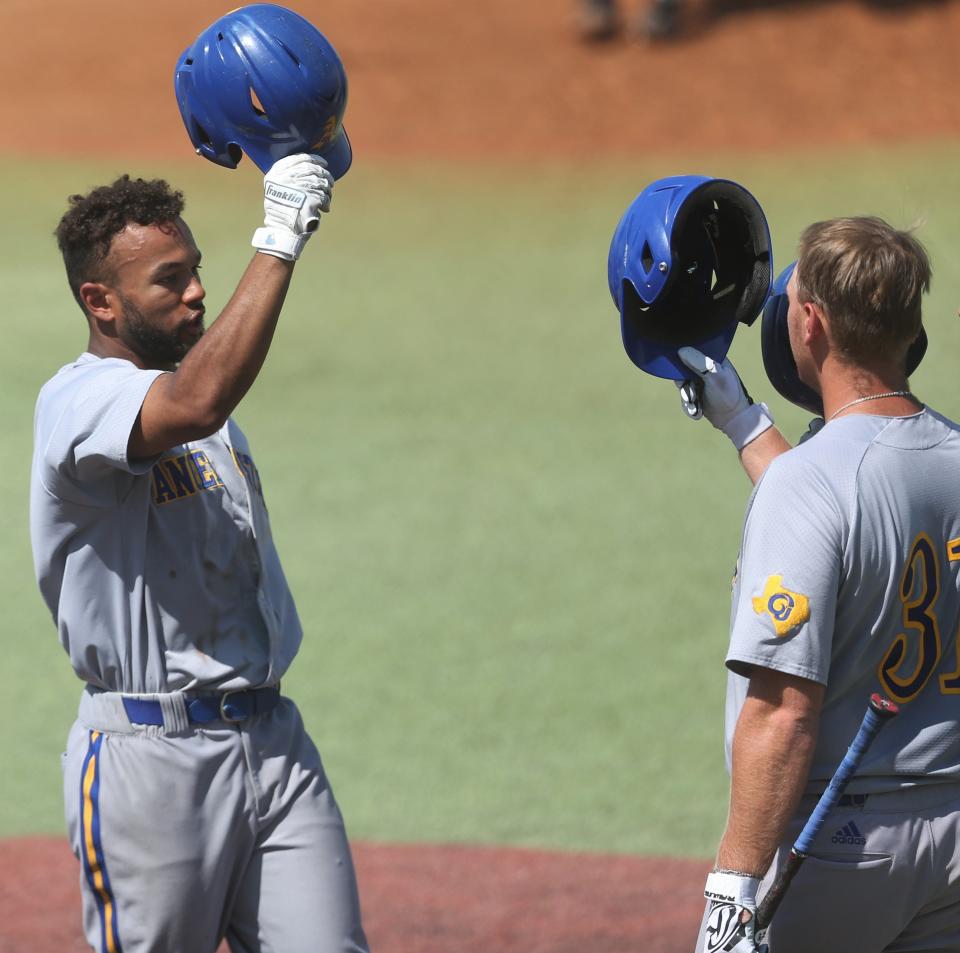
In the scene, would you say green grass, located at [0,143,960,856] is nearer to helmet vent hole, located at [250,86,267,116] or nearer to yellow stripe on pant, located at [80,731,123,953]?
helmet vent hole, located at [250,86,267,116]

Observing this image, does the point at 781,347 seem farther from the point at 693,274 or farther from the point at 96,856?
the point at 96,856

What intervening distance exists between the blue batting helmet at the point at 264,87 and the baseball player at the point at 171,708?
0.29ft

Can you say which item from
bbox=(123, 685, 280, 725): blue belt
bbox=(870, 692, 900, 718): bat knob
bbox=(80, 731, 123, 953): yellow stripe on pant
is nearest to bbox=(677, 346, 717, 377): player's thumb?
bbox=(870, 692, 900, 718): bat knob

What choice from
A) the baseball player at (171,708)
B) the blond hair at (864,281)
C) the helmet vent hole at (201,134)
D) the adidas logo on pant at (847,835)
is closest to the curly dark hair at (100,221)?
the baseball player at (171,708)

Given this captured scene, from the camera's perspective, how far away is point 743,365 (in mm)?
13109

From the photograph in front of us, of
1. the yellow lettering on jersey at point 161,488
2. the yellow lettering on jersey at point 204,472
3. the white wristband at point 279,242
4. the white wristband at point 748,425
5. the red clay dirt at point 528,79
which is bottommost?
the yellow lettering on jersey at point 161,488

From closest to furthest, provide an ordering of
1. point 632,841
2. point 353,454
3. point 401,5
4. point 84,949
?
point 84,949, point 632,841, point 353,454, point 401,5

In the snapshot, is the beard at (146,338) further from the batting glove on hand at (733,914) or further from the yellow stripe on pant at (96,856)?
the batting glove on hand at (733,914)

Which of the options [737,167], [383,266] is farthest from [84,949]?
[737,167]

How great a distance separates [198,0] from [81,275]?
2346 cm

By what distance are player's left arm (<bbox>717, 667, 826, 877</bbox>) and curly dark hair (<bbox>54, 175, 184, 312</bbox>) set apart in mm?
1925

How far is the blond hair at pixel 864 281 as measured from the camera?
3.18 m

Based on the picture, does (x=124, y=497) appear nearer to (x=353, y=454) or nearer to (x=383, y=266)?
(x=353, y=454)

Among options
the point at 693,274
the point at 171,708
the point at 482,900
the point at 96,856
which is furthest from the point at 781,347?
the point at 482,900
